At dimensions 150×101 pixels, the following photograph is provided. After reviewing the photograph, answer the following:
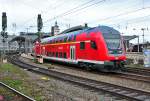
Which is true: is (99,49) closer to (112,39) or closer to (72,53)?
(112,39)

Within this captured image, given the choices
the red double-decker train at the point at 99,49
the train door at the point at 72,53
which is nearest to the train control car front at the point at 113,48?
the red double-decker train at the point at 99,49

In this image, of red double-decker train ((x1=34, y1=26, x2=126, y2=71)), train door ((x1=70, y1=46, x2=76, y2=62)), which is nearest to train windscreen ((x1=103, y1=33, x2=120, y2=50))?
red double-decker train ((x1=34, y1=26, x2=126, y2=71))

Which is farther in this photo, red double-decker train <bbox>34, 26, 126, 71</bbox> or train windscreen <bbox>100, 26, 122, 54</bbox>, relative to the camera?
train windscreen <bbox>100, 26, 122, 54</bbox>

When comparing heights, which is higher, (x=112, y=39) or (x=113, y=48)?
(x=112, y=39)

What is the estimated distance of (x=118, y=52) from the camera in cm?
2344

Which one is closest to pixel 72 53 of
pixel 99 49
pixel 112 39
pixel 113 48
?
pixel 112 39

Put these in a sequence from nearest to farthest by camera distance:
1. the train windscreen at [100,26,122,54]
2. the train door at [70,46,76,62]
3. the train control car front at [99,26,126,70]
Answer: the train control car front at [99,26,126,70] → the train windscreen at [100,26,122,54] → the train door at [70,46,76,62]

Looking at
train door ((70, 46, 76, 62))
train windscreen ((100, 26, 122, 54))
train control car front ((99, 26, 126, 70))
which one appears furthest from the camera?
train door ((70, 46, 76, 62))

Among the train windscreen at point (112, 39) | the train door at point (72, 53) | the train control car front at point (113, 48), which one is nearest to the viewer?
the train control car front at point (113, 48)

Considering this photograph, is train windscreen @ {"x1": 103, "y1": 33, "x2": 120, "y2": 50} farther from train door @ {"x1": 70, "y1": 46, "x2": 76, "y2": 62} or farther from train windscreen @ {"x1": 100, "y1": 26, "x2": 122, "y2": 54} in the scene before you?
train door @ {"x1": 70, "y1": 46, "x2": 76, "y2": 62}

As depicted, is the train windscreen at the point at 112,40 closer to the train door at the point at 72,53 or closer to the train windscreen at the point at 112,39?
the train windscreen at the point at 112,39

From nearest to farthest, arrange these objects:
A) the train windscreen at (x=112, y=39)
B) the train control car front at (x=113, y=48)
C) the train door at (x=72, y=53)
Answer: the train control car front at (x=113, y=48) < the train windscreen at (x=112, y=39) < the train door at (x=72, y=53)

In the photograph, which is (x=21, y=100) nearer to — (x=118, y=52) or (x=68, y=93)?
(x=68, y=93)

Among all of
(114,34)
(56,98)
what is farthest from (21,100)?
(114,34)
